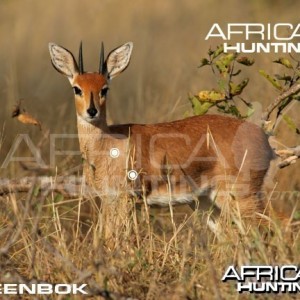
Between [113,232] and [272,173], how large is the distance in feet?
7.02

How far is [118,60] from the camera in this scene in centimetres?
848

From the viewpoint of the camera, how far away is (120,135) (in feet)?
27.6

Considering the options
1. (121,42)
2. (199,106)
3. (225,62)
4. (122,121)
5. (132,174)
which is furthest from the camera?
(121,42)

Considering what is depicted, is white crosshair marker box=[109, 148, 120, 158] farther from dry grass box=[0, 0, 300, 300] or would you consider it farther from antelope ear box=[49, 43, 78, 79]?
antelope ear box=[49, 43, 78, 79]

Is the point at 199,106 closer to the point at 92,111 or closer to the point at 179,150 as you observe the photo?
the point at 179,150

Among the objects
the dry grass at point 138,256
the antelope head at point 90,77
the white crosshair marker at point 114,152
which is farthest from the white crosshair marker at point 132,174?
the dry grass at point 138,256

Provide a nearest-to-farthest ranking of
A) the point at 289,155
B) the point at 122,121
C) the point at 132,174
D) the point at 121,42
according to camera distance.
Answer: the point at 132,174 < the point at 289,155 < the point at 122,121 < the point at 121,42

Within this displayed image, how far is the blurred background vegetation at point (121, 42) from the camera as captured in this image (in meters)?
12.4

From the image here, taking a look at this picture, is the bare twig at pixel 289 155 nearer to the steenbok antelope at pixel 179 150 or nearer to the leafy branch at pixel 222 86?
the steenbok antelope at pixel 179 150

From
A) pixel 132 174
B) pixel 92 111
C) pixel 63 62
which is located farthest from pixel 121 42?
pixel 132 174

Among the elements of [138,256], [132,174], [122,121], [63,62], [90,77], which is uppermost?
[63,62]

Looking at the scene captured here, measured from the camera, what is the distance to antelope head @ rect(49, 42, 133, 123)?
26.5 ft

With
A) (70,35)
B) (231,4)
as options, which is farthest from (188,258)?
(231,4)

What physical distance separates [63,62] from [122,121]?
424 cm
